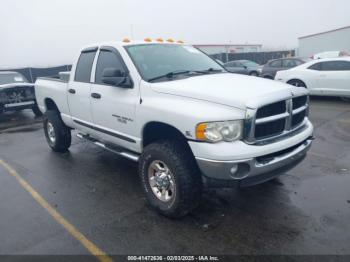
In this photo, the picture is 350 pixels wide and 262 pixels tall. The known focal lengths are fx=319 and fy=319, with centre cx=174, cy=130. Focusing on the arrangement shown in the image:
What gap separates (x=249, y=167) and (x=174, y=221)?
111 cm

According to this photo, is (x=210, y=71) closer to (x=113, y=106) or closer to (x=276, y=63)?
(x=113, y=106)

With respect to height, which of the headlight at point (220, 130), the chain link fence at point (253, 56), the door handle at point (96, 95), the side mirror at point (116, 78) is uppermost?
the side mirror at point (116, 78)

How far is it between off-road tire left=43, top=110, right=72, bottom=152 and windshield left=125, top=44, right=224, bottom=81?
2514 millimetres

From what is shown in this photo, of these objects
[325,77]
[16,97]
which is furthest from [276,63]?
[16,97]

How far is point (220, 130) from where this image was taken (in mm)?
3072

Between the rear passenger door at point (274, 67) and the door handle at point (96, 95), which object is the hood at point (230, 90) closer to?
A: the door handle at point (96, 95)

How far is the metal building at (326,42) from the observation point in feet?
114

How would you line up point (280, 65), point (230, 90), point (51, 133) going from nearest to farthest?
1. point (230, 90)
2. point (51, 133)
3. point (280, 65)

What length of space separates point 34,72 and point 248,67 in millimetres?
13923

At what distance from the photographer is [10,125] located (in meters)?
9.98

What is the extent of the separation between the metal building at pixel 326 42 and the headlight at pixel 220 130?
3720cm

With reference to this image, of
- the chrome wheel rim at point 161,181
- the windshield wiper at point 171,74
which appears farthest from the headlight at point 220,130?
the windshield wiper at point 171,74

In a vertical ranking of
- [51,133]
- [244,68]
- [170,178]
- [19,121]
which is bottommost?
[19,121]

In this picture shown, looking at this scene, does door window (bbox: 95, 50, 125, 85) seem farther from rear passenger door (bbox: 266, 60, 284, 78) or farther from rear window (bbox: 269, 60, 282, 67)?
rear window (bbox: 269, 60, 282, 67)
